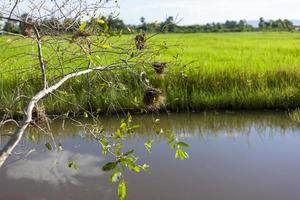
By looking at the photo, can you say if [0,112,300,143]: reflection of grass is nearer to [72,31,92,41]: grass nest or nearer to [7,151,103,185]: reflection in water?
[7,151,103,185]: reflection in water

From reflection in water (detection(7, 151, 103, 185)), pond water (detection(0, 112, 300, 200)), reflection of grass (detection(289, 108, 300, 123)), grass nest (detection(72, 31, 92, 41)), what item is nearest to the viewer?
grass nest (detection(72, 31, 92, 41))

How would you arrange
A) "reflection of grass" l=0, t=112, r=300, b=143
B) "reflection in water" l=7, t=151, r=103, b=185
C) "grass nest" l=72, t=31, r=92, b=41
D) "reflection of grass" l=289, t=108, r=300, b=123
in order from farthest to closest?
1. "reflection of grass" l=289, t=108, r=300, b=123
2. "reflection of grass" l=0, t=112, r=300, b=143
3. "reflection in water" l=7, t=151, r=103, b=185
4. "grass nest" l=72, t=31, r=92, b=41

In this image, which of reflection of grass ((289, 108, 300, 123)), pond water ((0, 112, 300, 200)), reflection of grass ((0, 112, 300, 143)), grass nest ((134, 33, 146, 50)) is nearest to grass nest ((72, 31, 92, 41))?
grass nest ((134, 33, 146, 50))

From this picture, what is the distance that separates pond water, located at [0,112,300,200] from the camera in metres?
4.06

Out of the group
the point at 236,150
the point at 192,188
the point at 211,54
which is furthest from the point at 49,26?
the point at 211,54

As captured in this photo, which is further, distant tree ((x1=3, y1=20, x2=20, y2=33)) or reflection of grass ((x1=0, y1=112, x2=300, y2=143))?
reflection of grass ((x1=0, y1=112, x2=300, y2=143))

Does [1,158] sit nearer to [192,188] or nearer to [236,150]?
[192,188]

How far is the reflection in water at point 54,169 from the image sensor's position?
4.43 meters

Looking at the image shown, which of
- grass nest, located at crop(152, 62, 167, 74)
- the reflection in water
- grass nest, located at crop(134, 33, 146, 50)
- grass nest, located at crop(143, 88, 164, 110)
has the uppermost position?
grass nest, located at crop(134, 33, 146, 50)

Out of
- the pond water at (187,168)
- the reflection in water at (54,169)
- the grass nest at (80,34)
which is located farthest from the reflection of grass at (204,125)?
the grass nest at (80,34)

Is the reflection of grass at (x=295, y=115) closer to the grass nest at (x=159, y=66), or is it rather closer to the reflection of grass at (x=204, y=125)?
the reflection of grass at (x=204, y=125)

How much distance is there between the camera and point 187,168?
4.58 meters

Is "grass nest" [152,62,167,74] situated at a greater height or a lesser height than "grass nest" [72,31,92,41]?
lesser

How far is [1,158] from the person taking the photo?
5.69 feet
